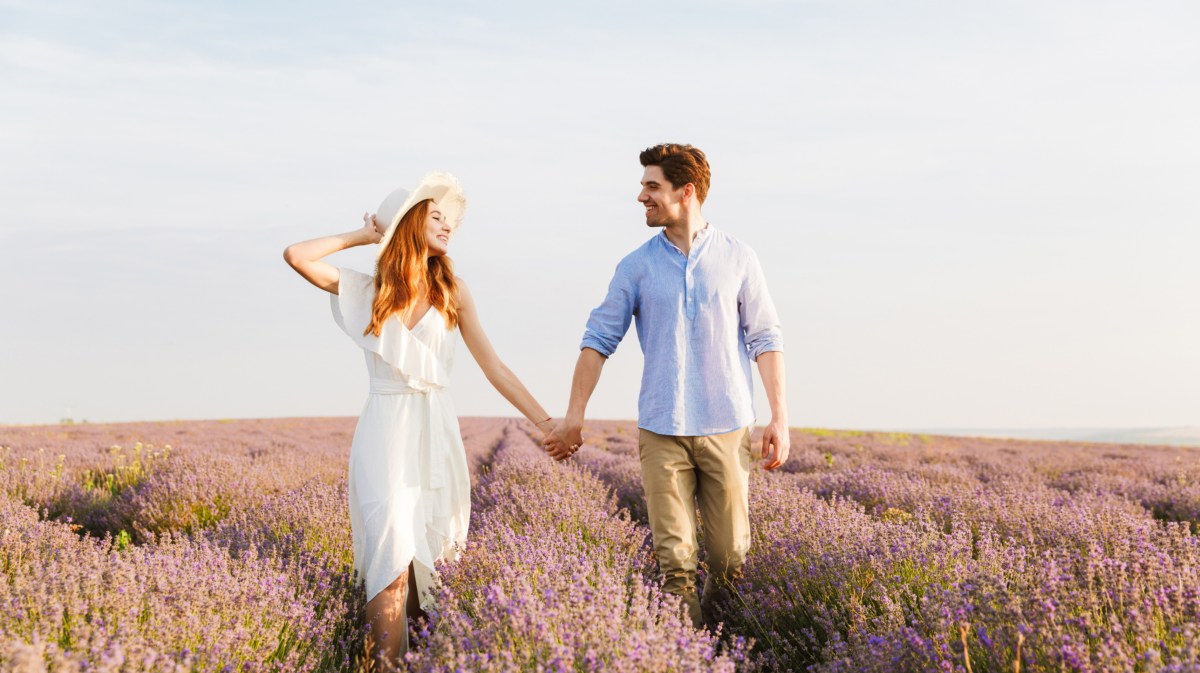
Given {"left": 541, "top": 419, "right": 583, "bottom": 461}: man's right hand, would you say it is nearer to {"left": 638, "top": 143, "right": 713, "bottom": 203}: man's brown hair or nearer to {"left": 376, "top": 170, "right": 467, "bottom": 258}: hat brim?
{"left": 376, "top": 170, "right": 467, "bottom": 258}: hat brim

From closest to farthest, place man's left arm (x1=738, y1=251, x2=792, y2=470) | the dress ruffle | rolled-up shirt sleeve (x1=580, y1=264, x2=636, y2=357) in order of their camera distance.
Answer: the dress ruffle < man's left arm (x1=738, y1=251, x2=792, y2=470) < rolled-up shirt sleeve (x1=580, y1=264, x2=636, y2=357)

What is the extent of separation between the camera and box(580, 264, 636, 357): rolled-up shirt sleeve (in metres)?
3.39

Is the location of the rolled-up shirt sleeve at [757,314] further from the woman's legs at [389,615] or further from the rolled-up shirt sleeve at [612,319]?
the woman's legs at [389,615]

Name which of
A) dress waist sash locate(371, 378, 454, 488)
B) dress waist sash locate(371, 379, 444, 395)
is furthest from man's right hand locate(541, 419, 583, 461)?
dress waist sash locate(371, 379, 444, 395)

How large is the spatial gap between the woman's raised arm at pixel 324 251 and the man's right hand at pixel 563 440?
3.42 feet

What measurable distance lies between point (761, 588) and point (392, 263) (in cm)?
191

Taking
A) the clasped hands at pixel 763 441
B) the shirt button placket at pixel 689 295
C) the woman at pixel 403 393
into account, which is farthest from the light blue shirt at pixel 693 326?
the woman at pixel 403 393

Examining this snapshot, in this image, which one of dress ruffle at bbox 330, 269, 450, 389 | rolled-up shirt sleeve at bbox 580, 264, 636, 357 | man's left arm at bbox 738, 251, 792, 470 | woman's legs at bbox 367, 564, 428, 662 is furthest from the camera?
rolled-up shirt sleeve at bbox 580, 264, 636, 357

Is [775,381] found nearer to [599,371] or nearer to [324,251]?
[599,371]

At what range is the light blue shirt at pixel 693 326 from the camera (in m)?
3.24

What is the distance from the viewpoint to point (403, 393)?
3230 mm

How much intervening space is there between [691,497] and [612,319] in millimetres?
761

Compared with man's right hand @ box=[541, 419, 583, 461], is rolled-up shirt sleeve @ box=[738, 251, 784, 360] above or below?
above

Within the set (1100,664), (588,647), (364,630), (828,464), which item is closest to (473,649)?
(588,647)
